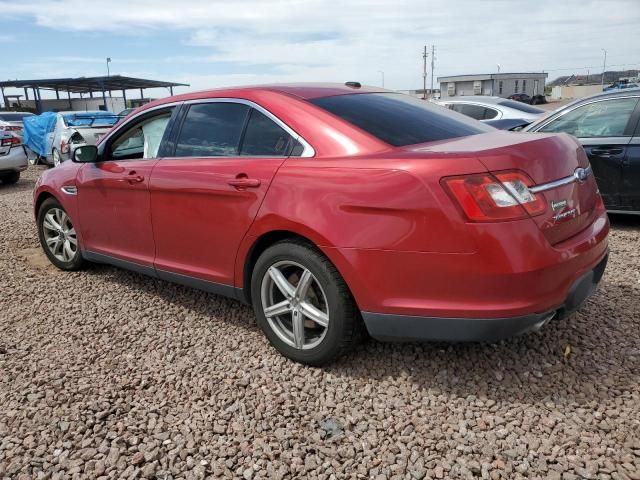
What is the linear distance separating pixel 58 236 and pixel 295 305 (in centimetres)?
306

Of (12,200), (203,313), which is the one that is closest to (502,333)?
(203,313)

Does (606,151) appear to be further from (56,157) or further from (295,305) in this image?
(56,157)

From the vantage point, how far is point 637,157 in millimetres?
5395

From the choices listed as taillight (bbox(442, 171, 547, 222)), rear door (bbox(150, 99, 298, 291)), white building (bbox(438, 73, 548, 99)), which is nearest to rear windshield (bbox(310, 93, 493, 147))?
rear door (bbox(150, 99, 298, 291))

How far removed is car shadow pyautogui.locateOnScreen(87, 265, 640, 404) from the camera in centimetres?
273

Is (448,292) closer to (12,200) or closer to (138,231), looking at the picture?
(138,231)

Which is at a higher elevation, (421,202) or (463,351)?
(421,202)

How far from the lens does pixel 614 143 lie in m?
5.55

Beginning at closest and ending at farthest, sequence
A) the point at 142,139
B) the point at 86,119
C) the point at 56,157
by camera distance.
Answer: the point at 142,139 < the point at 56,157 < the point at 86,119

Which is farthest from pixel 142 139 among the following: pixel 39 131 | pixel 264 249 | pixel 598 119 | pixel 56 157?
pixel 39 131

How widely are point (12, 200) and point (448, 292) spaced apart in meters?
9.31

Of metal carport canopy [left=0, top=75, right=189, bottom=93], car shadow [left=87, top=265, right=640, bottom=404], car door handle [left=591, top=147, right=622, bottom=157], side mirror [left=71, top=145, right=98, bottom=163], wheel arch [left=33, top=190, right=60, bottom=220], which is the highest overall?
metal carport canopy [left=0, top=75, right=189, bottom=93]

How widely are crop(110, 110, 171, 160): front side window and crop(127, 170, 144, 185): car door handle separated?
193mm

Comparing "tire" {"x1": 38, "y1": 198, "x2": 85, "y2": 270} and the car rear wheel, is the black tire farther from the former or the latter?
"tire" {"x1": 38, "y1": 198, "x2": 85, "y2": 270}
